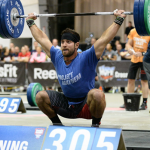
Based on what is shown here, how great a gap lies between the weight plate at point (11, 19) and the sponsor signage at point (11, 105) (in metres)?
1.46

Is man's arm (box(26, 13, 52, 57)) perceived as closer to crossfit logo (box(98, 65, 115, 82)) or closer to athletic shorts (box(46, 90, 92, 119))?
athletic shorts (box(46, 90, 92, 119))

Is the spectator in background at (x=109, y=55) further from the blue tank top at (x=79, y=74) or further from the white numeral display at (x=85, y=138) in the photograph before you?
the white numeral display at (x=85, y=138)

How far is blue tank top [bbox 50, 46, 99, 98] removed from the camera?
10.2ft

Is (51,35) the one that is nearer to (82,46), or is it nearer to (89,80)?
(82,46)

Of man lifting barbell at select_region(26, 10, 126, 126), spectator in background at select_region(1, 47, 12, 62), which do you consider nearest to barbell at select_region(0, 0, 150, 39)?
man lifting barbell at select_region(26, 10, 126, 126)

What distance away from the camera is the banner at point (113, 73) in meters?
8.60

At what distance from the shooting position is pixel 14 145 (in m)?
2.66

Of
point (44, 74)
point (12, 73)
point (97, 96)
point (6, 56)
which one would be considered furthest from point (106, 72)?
point (97, 96)

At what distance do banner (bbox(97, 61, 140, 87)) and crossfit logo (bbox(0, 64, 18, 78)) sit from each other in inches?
99.3

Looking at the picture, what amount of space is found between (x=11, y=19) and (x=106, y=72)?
510 cm

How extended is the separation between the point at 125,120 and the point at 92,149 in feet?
6.51

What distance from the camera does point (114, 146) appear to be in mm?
2416

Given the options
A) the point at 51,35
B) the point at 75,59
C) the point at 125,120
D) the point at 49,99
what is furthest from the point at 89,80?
the point at 51,35

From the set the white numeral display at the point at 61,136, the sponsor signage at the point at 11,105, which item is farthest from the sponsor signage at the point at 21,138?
the sponsor signage at the point at 11,105
